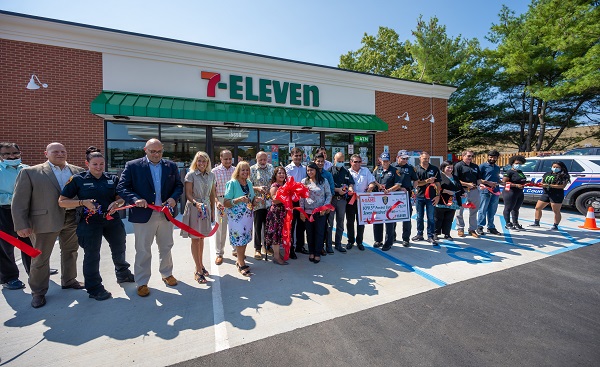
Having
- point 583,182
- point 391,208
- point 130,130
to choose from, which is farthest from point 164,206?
point 583,182

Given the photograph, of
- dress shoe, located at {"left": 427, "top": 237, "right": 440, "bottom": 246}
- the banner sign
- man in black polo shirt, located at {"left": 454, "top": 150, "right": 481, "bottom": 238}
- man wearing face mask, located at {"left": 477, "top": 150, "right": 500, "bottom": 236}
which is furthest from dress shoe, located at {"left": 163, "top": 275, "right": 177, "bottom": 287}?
man wearing face mask, located at {"left": 477, "top": 150, "right": 500, "bottom": 236}

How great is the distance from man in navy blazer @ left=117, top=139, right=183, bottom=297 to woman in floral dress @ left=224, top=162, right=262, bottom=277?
2.53 feet

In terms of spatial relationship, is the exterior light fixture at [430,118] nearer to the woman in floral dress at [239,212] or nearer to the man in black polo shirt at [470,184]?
the man in black polo shirt at [470,184]

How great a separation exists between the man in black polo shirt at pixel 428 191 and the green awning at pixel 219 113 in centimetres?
605

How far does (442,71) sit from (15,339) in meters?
26.3

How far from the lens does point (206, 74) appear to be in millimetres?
10125

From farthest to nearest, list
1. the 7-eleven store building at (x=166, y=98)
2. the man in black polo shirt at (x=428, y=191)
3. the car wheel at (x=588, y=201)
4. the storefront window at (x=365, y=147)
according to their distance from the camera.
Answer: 1. the storefront window at (x=365, y=147)
2. the 7-eleven store building at (x=166, y=98)
3. the car wheel at (x=588, y=201)
4. the man in black polo shirt at (x=428, y=191)

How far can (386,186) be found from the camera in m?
5.64

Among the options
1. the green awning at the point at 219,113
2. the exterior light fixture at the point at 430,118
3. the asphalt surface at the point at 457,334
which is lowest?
the asphalt surface at the point at 457,334

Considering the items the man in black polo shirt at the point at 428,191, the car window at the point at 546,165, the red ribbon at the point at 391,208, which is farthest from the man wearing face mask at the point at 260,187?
the car window at the point at 546,165

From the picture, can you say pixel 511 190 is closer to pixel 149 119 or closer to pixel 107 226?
pixel 107 226

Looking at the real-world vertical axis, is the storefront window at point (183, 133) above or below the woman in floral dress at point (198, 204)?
above

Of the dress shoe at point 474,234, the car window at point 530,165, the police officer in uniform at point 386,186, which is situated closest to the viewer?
the police officer in uniform at point 386,186

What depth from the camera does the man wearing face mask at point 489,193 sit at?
6.44m
